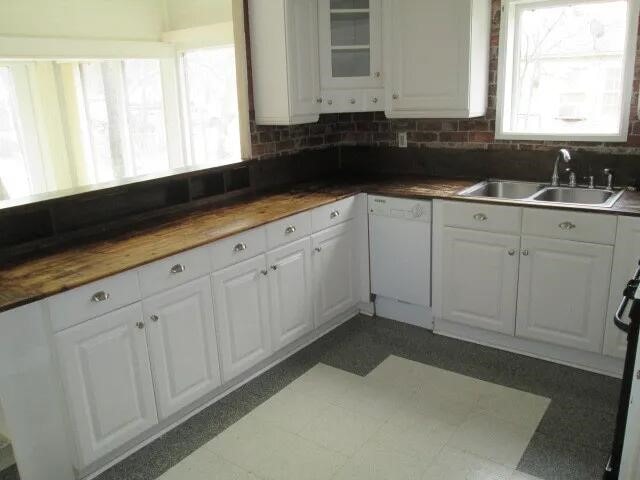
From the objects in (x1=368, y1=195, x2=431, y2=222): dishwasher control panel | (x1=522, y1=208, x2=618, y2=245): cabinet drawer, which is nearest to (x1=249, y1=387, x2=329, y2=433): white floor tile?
(x1=368, y1=195, x2=431, y2=222): dishwasher control panel

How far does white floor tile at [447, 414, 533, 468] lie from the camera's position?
2318 mm

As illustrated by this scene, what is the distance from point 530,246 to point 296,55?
177 cm

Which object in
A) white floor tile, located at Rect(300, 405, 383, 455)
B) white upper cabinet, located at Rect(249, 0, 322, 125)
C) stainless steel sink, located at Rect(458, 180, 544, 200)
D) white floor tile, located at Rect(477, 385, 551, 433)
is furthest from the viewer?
stainless steel sink, located at Rect(458, 180, 544, 200)

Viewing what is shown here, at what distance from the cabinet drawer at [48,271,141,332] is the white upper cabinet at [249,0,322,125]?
1575 mm

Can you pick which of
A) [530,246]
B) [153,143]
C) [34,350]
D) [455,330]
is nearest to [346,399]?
[455,330]

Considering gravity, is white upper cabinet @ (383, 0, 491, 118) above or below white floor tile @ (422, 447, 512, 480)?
A: above

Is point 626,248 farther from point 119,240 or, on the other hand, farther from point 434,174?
point 119,240

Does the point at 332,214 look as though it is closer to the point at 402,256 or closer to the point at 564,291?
the point at 402,256

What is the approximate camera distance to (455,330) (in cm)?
340

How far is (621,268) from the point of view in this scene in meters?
2.73

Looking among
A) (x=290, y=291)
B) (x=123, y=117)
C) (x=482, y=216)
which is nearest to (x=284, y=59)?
(x=290, y=291)

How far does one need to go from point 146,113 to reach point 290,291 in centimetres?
300

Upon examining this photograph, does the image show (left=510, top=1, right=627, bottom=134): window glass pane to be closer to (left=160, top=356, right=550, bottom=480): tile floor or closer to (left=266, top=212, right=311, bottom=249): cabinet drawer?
(left=266, top=212, right=311, bottom=249): cabinet drawer

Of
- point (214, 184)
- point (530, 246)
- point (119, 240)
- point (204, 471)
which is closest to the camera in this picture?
point (204, 471)
